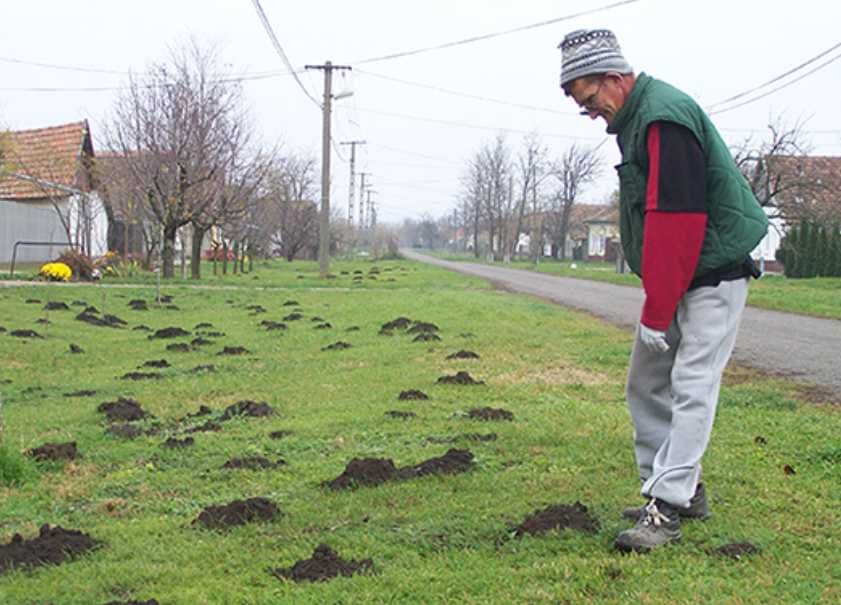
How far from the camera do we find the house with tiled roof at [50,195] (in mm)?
33469

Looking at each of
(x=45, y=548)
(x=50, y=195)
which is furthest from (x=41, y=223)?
(x=45, y=548)

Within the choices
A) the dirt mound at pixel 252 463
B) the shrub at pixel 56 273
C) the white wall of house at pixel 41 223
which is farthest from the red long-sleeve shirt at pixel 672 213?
the white wall of house at pixel 41 223

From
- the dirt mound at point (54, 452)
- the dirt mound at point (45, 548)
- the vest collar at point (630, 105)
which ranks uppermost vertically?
the vest collar at point (630, 105)

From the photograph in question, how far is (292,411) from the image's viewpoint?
7.75m

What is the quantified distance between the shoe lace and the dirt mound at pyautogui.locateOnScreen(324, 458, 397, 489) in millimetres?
1596

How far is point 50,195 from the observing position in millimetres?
34250

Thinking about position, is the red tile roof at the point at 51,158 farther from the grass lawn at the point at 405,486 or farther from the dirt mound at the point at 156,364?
the grass lawn at the point at 405,486

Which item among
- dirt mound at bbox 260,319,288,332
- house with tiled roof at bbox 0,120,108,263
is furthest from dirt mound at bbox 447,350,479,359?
house with tiled roof at bbox 0,120,108,263

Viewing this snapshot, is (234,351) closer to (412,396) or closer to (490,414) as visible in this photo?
(412,396)

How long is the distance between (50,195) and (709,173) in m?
33.8

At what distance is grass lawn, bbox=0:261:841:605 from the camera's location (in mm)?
3535

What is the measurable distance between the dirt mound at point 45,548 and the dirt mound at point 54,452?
180 centimetres

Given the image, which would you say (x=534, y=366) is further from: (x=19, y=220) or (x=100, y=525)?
(x=19, y=220)

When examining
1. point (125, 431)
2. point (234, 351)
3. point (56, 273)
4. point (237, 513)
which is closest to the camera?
point (237, 513)
